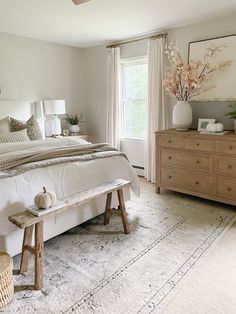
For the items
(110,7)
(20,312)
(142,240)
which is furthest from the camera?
(110,7)

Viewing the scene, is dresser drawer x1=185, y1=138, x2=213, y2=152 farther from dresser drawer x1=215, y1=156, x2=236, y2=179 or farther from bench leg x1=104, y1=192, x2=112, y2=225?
bench leg x1=104, y1=192, x2=112, y2=225

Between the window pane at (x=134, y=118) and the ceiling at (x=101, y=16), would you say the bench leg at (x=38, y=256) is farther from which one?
the window pane at (x=134, y=118)

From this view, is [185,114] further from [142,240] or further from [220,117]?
[142,240]

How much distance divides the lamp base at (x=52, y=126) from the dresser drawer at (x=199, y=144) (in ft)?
7.70

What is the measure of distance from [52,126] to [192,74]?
8.28ft

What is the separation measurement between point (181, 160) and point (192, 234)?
119 centimetres

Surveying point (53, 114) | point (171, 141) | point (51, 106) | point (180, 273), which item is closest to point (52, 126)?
point (53, 114)

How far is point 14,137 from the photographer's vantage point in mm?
3570

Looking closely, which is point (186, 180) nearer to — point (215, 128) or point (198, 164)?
point (198, 164)

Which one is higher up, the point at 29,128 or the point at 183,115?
the point at 183,115

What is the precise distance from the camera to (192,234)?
8.78 ft

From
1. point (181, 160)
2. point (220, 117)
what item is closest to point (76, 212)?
point (181, 160)

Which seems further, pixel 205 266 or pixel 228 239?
pixel 228 239

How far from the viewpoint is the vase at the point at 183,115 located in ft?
11.9
